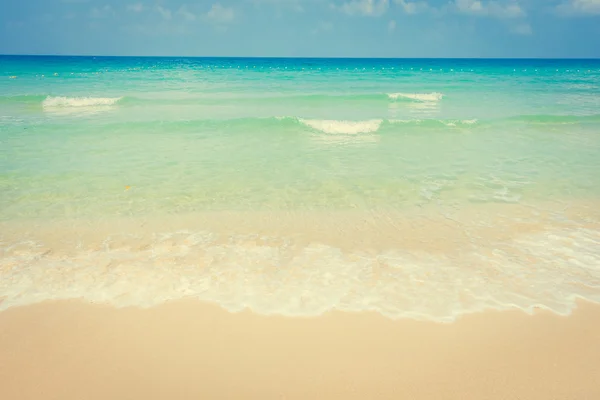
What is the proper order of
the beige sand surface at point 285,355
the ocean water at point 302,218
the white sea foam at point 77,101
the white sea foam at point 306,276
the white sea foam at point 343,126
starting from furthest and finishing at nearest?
the white sea foam at point 77,101, the white sea foam at point 343,126, the ocean water at point 302,218, the white sea foam at point 306,276, the beige sand surface at point 285,355

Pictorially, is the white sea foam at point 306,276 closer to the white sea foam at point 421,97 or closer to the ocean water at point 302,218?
the ocean water at point 302,218

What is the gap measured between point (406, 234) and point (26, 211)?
6512 millimetres

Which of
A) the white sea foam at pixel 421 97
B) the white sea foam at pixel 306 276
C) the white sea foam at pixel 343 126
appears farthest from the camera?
the white sea foam at pixel 421 97

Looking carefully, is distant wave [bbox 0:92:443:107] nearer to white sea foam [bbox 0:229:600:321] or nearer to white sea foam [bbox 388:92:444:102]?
white sea foam [bbox 388:92:444:102]

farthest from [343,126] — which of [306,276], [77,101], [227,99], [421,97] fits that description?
[77,101]

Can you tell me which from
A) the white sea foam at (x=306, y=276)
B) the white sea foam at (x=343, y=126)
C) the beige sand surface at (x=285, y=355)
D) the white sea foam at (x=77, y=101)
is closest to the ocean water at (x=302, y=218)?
the white sea foam at (x=306, y=276)

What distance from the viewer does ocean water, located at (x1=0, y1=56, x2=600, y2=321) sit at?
4.28m

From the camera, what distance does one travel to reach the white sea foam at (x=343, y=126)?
47.0 feet

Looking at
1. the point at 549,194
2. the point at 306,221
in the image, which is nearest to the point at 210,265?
the point at 306,221

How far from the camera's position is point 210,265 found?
4.80 metres

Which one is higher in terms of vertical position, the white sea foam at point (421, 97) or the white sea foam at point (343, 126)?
the white sea foam at point (421, 97)

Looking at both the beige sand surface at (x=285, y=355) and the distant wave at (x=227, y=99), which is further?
the distant wave at (x=227, y=99)

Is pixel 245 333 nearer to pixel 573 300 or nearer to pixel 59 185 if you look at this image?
pixel 573 300

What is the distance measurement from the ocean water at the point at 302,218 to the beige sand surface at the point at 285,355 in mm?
241
